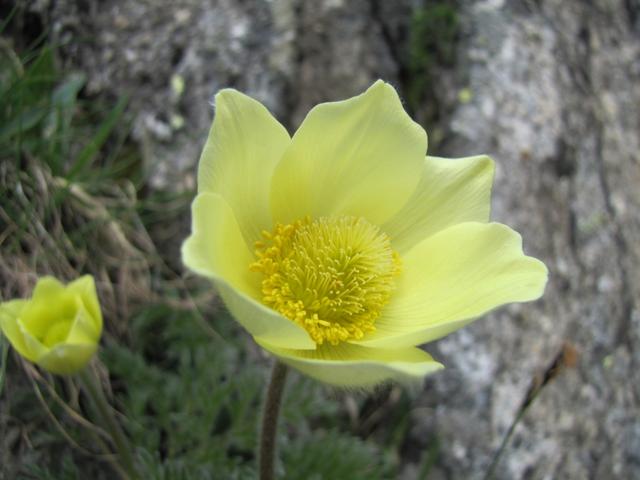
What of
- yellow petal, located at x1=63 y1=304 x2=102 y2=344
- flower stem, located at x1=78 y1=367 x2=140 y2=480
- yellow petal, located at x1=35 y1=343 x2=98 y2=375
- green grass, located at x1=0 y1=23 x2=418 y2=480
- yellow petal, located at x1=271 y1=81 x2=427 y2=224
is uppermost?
yellow petal, located at x1=271 y1=81 x2=427 y2=224

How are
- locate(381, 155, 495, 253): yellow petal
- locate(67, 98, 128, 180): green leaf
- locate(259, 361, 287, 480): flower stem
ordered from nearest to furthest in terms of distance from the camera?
locate(259, 361, 287, 480): flower stem, locate(381, 155, 495, 253): yellow petal, locate(67, 98, 128, 180): green leaf

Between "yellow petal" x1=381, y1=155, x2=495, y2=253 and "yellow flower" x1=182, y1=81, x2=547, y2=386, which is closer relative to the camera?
"yellow flower" x1=182, y1=81, x2=547, y2=386

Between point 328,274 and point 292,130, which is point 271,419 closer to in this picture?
point 328,274

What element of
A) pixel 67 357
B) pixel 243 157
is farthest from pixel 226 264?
pixel 67 357

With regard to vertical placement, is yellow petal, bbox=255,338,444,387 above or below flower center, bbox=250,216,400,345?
above

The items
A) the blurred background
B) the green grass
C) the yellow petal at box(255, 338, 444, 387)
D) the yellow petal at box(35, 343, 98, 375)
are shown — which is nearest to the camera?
the yellow petal at box(255, 338, 444, 387)

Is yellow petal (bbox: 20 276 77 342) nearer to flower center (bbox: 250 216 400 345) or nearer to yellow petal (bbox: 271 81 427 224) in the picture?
flower center (bbox: 250 216 400 345)

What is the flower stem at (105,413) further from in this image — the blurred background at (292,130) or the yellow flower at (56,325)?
the blurred background at (292,130)

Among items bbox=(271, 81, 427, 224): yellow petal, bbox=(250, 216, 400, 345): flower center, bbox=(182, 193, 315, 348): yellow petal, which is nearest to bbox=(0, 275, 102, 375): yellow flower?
bbox=(182, 193, 315, 348): yellow petal
